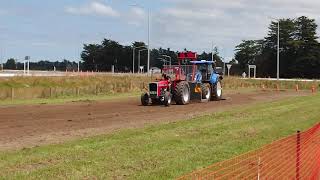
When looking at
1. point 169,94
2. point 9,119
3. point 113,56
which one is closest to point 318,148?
point 9,119

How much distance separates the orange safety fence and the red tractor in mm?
17009

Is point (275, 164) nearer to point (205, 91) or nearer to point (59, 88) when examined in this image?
point (205, 91)

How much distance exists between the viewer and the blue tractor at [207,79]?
3397cm

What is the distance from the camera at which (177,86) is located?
31.2 meters

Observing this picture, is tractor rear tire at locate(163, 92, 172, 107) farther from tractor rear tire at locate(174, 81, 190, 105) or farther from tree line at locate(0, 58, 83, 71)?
tree line at locate(0, 58, 83, 71)

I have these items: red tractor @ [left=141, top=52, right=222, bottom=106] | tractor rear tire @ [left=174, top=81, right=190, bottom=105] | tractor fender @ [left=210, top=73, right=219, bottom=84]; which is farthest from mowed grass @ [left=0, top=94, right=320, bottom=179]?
tractor fender @ [left=210, top=73, right=219, bottom=84]

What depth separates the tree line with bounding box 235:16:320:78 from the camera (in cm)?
12656

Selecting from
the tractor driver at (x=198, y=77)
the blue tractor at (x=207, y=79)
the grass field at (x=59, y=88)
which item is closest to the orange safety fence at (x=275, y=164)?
the tractor driver at (x=198, y=77)

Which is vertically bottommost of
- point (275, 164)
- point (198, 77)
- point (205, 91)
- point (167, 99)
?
point (275, 164)

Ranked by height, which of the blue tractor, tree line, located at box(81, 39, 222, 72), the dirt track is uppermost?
tree line, located at box(81, 39, 222, 72)

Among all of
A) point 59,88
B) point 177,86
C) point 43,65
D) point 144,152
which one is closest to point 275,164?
point 144,152

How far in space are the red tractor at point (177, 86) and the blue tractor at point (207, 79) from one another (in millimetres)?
127

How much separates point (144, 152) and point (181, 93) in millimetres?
18868

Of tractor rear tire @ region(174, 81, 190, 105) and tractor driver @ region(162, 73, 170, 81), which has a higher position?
tractor driver @ region(162, 73, 170, 81)
